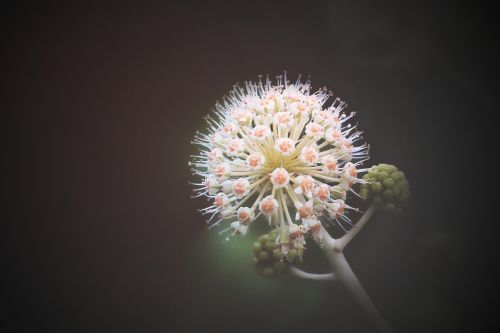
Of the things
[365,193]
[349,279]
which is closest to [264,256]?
[349,279]

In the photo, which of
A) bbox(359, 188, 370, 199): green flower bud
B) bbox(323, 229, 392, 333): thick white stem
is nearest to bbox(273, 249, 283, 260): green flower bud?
bbox(323, 229, 392, 333): thick white stem

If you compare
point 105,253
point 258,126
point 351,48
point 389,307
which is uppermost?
point 351,48

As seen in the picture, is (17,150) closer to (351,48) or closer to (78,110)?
(78,110)

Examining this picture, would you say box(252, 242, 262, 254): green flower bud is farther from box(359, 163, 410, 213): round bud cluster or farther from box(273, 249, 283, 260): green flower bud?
box(359, 163, 410, 213): round bud cluster

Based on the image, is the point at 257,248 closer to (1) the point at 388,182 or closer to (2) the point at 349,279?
(2) the point at 349,279

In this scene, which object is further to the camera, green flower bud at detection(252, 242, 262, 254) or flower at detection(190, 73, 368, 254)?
green flower bud at detection(252, 242, 262, 254)

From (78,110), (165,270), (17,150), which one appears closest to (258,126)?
(165,270)

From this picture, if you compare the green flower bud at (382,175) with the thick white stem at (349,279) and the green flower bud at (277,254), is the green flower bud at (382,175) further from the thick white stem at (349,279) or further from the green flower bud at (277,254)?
the green flower bud at (277,254)
